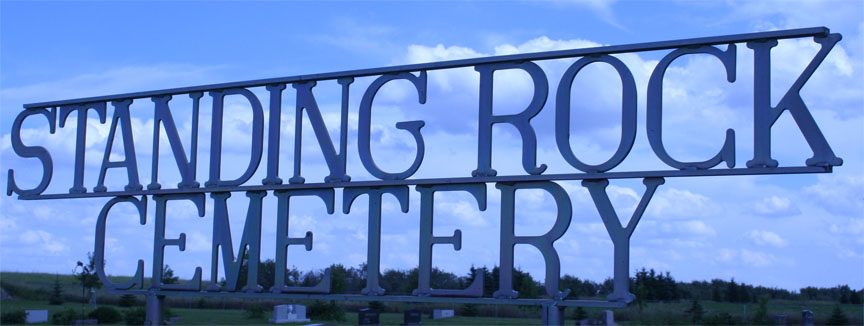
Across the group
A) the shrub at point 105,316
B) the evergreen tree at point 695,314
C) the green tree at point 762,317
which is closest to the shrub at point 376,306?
the shrub at point 105,316

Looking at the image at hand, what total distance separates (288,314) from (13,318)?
343 inches

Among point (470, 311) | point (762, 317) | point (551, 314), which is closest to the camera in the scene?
point (551, 314)

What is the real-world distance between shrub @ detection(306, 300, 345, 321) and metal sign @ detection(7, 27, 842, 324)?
2041 cm

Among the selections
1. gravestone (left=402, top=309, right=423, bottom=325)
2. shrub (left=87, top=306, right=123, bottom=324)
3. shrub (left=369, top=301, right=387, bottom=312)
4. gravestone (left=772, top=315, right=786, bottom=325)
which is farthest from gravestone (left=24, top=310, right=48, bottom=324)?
gravestone (left=772, top=315, right=786, bottom=325)

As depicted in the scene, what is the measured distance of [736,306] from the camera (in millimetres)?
41531

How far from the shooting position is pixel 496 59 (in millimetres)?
9859

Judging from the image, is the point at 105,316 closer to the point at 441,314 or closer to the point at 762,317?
the point at 441,314

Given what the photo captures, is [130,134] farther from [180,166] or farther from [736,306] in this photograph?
[736,306]

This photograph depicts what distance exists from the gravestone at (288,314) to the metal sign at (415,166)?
18.8 metres

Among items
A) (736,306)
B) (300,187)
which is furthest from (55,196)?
(736,306)

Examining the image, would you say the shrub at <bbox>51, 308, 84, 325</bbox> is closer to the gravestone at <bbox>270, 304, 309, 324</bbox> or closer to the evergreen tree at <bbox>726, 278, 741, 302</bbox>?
the gravestone at <bbox>270, 304, 309, 324</bbox>

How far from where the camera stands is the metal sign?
28.6ft

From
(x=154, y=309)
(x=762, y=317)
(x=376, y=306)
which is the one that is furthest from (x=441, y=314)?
(x=154, y=309)

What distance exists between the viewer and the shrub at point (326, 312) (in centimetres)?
3225
